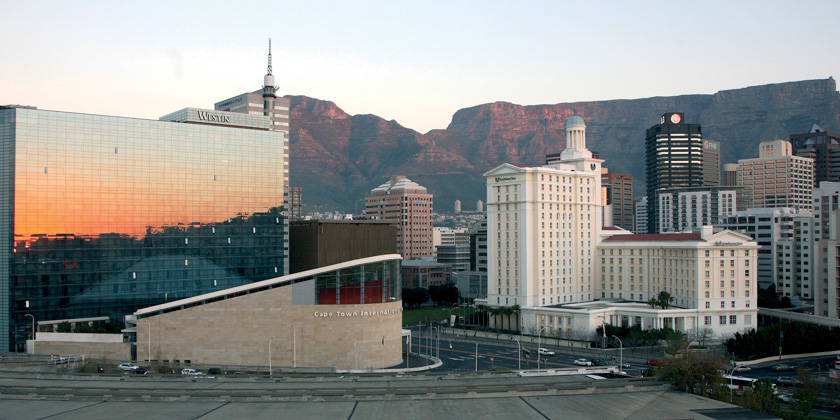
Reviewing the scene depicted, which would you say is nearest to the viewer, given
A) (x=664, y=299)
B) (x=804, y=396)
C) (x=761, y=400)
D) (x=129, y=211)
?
(x=761, y=400)

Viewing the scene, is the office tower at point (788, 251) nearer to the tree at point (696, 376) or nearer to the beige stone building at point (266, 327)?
the beige stone building at point (266, 327)

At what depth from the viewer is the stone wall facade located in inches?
3910

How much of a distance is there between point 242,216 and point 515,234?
186 feet

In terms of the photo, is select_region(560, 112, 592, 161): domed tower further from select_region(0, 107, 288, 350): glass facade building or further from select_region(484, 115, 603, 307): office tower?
select_region(0, 107, 288, 350): glass facade building

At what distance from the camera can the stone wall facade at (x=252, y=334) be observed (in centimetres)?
9931

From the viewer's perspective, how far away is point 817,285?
14350 centimetres

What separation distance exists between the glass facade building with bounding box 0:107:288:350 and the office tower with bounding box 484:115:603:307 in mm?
47588

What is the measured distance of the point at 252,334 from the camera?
→ 99750mm

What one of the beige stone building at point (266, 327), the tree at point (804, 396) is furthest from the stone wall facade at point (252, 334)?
the tree at point (804, 396)

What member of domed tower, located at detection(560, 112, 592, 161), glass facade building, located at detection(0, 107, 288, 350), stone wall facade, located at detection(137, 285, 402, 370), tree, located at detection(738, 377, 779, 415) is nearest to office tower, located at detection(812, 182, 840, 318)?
domed tower, located at detection(560, 112, 592, 161)

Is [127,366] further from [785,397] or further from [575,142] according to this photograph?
[575,142]

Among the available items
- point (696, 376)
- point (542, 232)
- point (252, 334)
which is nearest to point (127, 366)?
point (252, 334)

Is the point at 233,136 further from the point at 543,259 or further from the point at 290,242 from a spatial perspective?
the point at 543,259

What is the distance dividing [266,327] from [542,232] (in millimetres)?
72201
